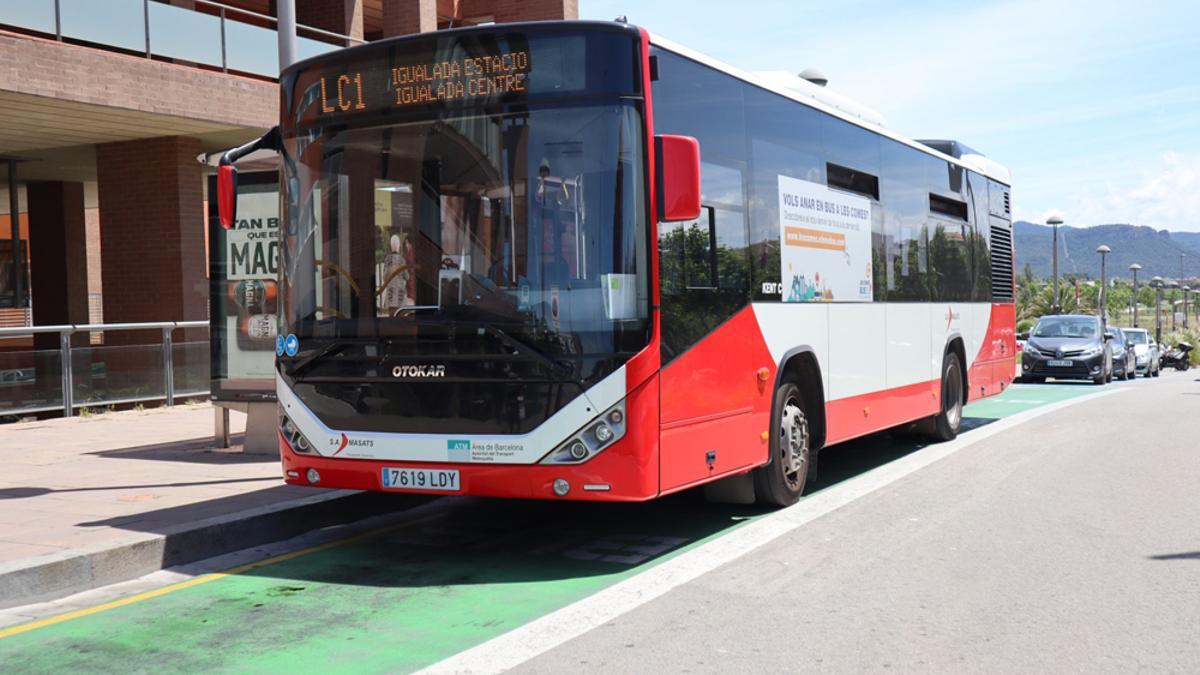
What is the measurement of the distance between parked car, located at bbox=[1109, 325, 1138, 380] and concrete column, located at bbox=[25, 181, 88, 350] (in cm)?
2686

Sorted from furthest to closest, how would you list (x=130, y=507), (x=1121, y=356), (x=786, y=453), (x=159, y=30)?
(x=1121, y=356) < (x=159, y=30) < (x=786, y=453) < (x=130, y=507)

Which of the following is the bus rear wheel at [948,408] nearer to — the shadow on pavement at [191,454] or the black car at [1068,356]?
the shadow on pavement at [191,454]

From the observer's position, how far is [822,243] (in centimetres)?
956

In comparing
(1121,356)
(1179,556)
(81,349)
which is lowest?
(1121,356)

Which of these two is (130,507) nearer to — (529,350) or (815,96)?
(529,350)

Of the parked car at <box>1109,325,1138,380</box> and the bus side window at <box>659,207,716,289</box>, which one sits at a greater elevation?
the bus side window at <box>659,207,716,289</box>

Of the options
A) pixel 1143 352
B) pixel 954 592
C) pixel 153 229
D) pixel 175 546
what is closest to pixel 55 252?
pixel 153 229

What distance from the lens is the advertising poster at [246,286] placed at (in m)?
11.4

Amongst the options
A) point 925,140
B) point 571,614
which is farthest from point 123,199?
point 571,614

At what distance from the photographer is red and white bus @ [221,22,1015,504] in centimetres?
672

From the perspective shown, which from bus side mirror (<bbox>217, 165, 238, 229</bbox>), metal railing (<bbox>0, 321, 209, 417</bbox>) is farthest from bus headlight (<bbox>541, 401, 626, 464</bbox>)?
metal railing (<bbox>0, 321, 209, 417</bbox>)

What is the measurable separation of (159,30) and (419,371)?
1264cm

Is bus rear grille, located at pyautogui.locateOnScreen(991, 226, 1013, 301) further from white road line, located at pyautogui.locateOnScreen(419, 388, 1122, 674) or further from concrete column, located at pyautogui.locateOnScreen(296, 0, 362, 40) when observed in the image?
concrete column, located at pyautogui.locateOnScreen(296, 0, 362, 40)

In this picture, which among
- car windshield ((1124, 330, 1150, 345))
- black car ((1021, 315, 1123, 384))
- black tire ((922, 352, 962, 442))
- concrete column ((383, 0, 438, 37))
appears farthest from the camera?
car windshield ((1124, 330, 1150, 345))
